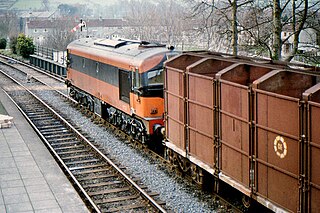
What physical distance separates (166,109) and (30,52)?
3818 cm

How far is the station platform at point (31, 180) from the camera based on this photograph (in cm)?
1177

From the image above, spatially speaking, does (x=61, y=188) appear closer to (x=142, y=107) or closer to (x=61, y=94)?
(x=142, y=107)

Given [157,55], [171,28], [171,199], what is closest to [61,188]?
[171,199]

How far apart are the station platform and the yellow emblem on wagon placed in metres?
4.30

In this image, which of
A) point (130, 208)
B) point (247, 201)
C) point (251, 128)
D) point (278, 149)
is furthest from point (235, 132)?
point (130, 208)

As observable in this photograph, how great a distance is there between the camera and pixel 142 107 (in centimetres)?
1662

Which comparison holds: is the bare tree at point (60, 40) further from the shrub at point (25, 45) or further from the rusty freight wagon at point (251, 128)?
the rusty freight wagon at point (251, 128)

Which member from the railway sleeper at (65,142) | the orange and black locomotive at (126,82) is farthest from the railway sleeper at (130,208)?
the railway sleeper at (65,142)

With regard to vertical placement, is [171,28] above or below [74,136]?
above

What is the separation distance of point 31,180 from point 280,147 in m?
6.93

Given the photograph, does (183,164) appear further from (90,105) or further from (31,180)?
(90,105)

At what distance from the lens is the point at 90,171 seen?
15.1 metres

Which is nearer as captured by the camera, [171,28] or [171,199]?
[171,199]

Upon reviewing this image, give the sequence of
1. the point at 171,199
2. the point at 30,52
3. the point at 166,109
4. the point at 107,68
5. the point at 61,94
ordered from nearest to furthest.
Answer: the point at 171,199 → the point at 166,109 → the point at 107,68 → the point at 61,94 → the point at 30,52
